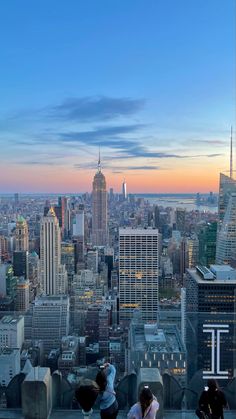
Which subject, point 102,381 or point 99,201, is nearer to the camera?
point 102,381

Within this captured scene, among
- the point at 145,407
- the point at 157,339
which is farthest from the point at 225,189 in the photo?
the point at 145,407

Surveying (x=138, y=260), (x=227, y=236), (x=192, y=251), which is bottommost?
(x=138, y=260)

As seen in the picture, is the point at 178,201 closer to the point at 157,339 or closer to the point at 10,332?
the point at 157,339

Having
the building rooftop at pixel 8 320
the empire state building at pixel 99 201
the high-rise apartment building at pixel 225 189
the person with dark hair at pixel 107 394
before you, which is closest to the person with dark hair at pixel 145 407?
the person with dark hair at pixel 107 394

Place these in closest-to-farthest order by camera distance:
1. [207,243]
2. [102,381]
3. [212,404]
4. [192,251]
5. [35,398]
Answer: [102,381]
[212,404]
[35,398]
[207,243]
[192,251]

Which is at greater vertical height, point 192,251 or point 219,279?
point 219,279

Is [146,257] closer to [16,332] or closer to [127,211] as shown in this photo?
[127,211]

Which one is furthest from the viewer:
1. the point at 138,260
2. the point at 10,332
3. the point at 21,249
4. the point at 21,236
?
the point at 21,236
